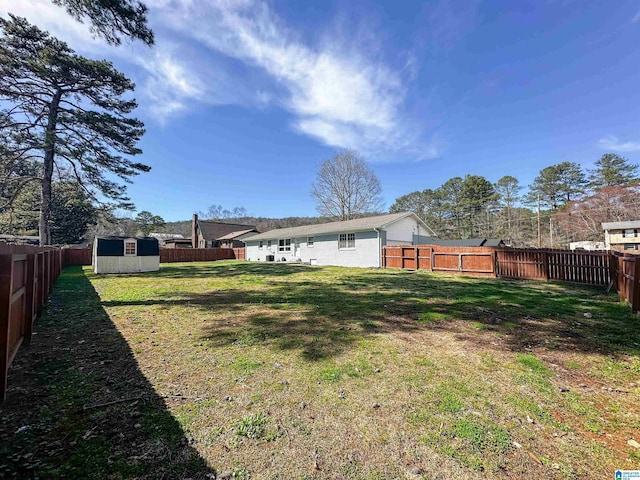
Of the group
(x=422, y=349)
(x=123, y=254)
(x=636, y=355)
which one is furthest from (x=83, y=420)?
(x=123, y=254)

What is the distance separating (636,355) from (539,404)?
96.9 inches

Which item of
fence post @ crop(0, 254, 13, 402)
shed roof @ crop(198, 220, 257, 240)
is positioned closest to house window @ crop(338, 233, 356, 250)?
fence post @ crop(0, 254, 13, 402)

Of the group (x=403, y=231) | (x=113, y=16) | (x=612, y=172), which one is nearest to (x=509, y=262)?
(x=403, y=231)

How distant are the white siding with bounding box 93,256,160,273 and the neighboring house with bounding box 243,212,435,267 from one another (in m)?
11.1

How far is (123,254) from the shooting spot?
1560 centimetres

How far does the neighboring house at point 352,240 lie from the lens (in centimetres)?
1834

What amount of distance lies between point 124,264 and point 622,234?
4128 centimetres

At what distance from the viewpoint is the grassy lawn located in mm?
1883

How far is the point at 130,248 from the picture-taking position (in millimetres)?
15914

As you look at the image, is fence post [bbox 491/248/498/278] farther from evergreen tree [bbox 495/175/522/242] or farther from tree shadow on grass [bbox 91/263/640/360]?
evergreen tree [bbox 495/175/522/242]

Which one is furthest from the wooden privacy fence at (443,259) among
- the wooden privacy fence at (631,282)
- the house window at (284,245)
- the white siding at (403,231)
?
the house window at (284,245)

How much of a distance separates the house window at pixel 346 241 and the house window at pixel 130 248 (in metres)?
13.3

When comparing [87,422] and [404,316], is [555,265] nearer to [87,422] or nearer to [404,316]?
[404,316]

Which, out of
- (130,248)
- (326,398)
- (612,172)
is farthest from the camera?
(612,172)
